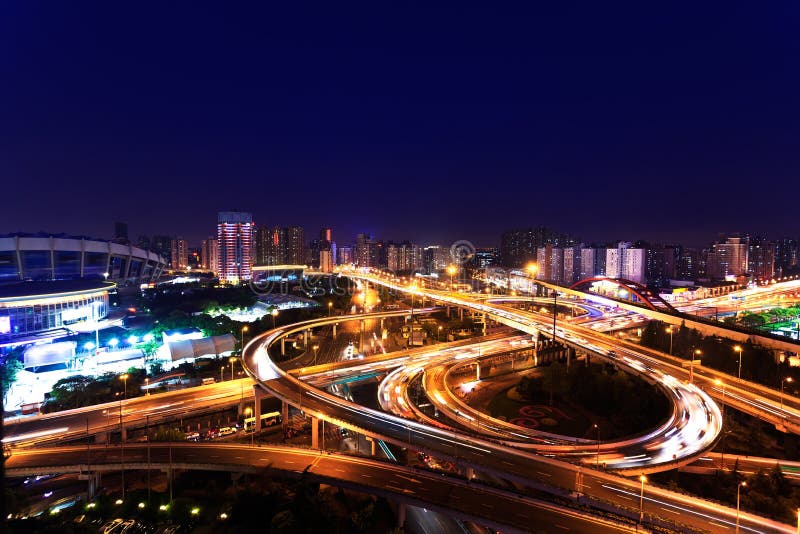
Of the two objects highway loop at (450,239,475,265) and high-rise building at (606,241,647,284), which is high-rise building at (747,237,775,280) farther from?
highway loop at (450,239,475,265)

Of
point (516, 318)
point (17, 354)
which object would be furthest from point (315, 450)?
point (516, 318)

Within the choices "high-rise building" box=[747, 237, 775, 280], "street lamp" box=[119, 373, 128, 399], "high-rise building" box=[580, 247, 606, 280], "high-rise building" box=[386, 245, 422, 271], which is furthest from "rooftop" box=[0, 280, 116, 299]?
"high-rise building" box=[747, 237, 775, 280]

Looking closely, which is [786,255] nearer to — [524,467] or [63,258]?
[524,467]

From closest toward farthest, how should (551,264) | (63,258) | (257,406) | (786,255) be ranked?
(257,406) < (63,258) < (551,264) < (786,255)

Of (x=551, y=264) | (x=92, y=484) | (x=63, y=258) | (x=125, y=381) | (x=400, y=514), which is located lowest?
(x=92, y=484)

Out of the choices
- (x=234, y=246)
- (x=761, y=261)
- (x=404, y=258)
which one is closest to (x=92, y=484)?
(x=234, y=246)

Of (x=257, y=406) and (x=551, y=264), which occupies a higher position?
(x=551, y=264)
